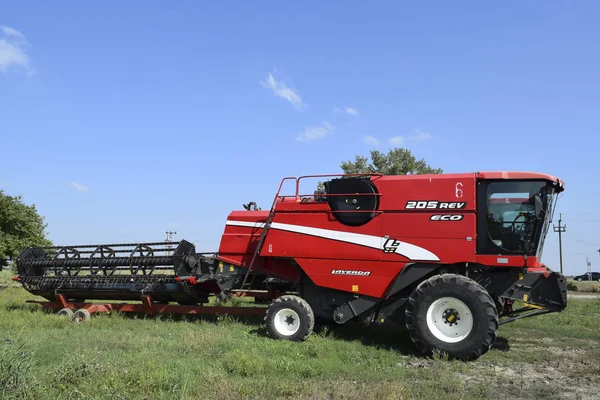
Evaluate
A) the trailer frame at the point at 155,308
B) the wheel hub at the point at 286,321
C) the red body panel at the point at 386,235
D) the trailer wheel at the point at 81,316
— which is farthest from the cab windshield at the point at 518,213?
the trailer wheel at the point at 81,316

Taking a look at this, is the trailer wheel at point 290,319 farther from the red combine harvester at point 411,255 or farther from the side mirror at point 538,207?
the side mirror at point 538,207

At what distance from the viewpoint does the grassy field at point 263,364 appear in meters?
5.46

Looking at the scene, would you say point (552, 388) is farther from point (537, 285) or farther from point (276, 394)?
point (276, 394)

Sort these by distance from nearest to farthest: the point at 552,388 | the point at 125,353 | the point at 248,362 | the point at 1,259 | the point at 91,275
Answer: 1. the point at 552,388
2. the point at 248,362
3. the point at 125,353
4. the point at 91,275
5. the point at 1,259

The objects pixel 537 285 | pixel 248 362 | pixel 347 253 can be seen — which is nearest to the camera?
pixel 248 362

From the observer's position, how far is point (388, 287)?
888cm

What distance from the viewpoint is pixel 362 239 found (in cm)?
914

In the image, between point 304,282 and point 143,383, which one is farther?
point 304,282

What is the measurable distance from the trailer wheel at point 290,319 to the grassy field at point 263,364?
36 cm

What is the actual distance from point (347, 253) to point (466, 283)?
2.33 m

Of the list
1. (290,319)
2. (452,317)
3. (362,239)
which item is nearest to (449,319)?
(452,317)

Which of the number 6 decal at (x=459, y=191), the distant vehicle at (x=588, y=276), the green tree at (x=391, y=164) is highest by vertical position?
the green tree at (x=391, y=164)

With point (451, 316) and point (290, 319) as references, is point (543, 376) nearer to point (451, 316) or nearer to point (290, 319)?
point (451, 316)

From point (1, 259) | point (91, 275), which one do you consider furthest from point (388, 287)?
point (1, 259)
